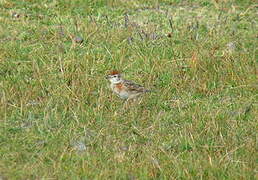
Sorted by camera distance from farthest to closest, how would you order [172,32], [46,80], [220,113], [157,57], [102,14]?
[102,14] < [172,32] < [157,57] < [46,80] < [220,113]

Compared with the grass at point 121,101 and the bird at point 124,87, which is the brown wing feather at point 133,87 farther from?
the grass at point 121,101

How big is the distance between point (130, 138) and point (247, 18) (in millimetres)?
6247

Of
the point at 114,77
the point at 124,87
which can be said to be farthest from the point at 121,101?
the point at 114,77

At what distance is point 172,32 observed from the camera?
11.4 metres

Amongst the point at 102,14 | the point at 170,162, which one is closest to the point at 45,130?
the point at 170,162

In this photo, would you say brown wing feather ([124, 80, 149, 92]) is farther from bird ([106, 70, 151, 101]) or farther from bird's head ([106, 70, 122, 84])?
bird's head ([106, 70, 122, 84])

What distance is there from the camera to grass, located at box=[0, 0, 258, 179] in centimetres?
672

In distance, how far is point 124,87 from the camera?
349 inches

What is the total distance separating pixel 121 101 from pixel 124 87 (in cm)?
18

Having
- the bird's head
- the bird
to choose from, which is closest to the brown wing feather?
the bird

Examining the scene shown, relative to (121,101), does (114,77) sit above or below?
above

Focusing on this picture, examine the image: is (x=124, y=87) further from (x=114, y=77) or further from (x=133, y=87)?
(x=114, y=77)

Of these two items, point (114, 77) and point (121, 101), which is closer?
point (121, 101)

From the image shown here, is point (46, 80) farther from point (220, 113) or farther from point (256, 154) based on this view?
point (256, 154)
